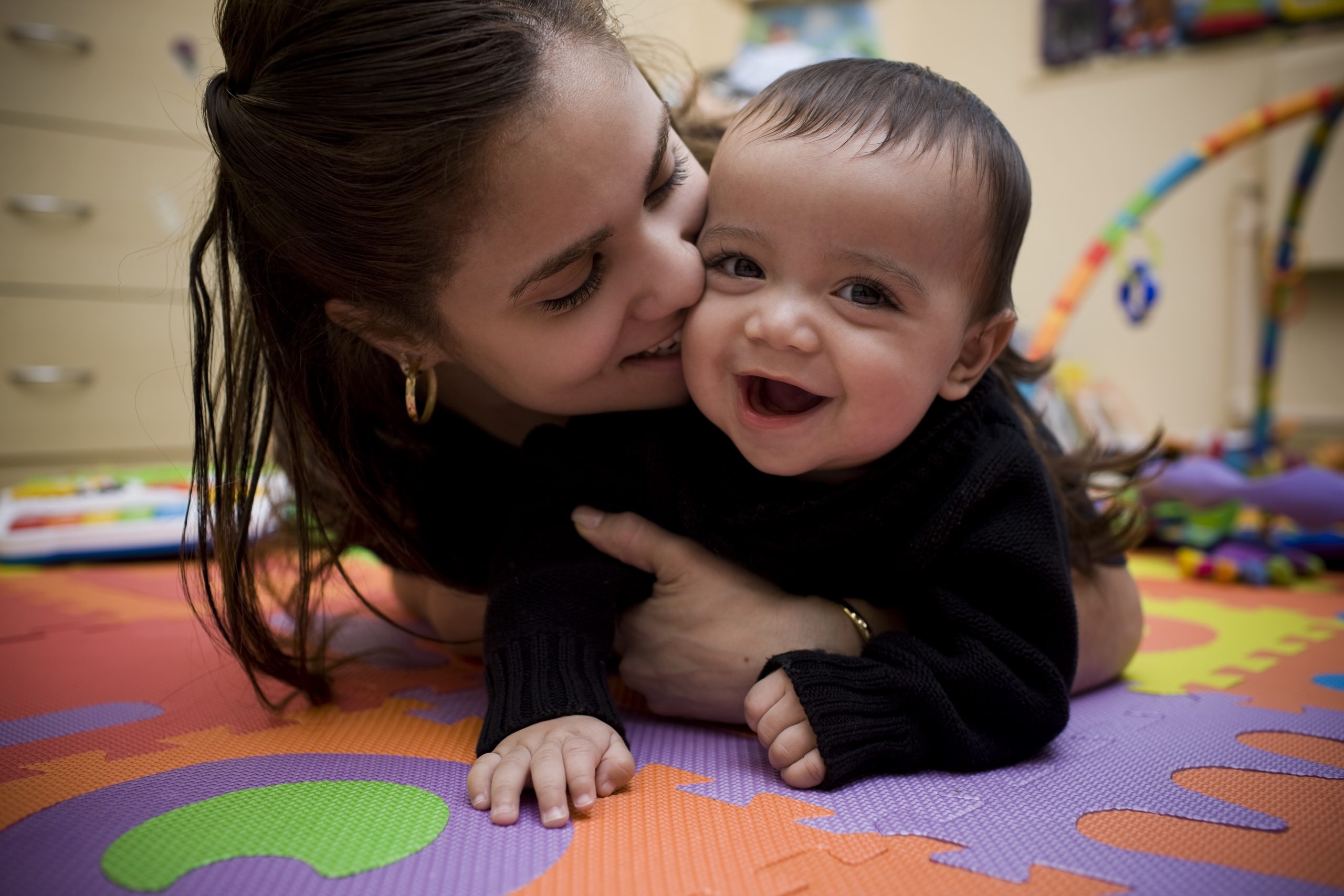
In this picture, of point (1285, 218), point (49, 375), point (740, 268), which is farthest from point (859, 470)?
point (49, 375)

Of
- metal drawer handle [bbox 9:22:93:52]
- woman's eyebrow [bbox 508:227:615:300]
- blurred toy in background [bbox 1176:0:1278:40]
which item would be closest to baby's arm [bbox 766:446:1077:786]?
woman's eyebrow [bbox 508:227:615:300]

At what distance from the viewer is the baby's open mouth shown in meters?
0.74

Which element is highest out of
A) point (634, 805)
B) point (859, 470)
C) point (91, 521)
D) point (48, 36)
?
point (48, 36)

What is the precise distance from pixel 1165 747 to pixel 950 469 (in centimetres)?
27

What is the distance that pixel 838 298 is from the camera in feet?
2.31

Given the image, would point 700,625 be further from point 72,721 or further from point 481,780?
point 72,721

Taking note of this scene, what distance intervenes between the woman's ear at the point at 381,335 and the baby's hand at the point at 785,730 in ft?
1.24

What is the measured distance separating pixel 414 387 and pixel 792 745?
0.43 metres

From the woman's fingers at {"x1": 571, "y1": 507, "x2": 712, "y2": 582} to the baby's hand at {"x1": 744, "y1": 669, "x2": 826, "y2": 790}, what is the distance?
5.5 inches

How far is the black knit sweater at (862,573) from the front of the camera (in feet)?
2.21

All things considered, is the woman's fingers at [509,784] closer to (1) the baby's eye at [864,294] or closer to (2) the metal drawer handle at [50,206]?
(1) the baby's eye at [864,294]

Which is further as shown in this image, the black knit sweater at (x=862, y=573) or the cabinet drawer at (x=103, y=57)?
the cabinet drawer at (x=103, y=57)

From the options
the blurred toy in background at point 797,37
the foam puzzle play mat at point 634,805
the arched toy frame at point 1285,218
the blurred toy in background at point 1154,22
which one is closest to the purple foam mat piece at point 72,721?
the foam puzzle play mat at point 634,805

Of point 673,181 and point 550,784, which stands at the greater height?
point 673,181
